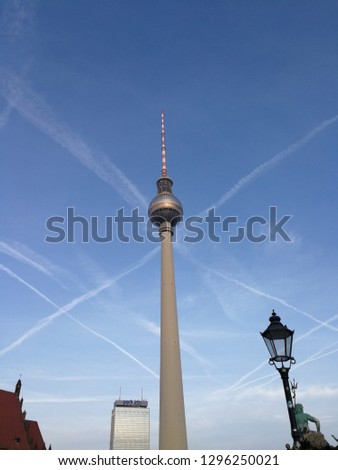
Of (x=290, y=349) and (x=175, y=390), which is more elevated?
(x=175, y=390)

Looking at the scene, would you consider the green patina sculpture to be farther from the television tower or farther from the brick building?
the brick building

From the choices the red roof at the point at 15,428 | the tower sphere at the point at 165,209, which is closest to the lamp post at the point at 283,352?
the red roof at the point at 15,428

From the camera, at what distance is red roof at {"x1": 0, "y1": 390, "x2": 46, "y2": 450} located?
7719 cm

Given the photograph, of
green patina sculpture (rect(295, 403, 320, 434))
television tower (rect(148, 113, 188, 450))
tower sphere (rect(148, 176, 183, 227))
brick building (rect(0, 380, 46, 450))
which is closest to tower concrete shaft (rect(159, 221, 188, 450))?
television tower (rect(148, 113, 188, 450))

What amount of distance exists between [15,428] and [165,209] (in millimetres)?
57979

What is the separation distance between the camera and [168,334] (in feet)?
265

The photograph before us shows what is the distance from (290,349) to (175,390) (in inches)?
→ 2703

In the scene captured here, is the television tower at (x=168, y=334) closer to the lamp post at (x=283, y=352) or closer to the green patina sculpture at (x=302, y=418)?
the green patina sculpture at (x=302, y=418)
